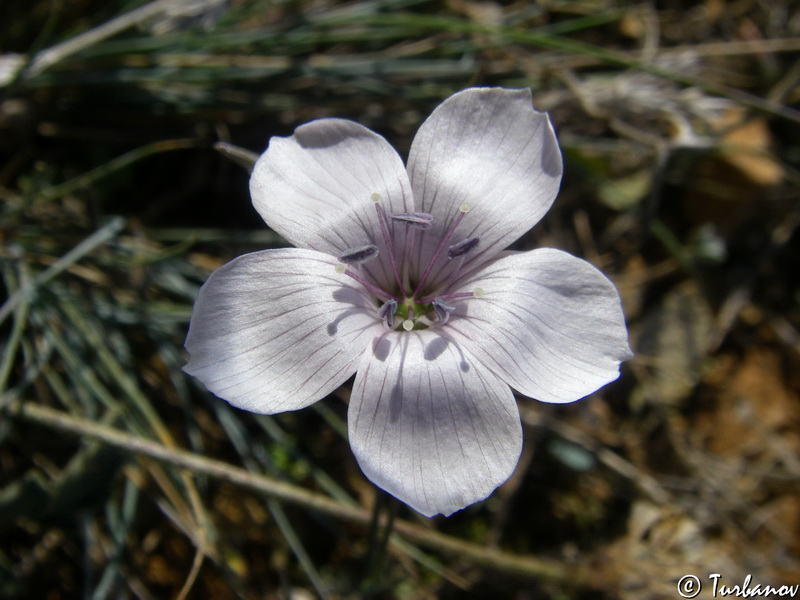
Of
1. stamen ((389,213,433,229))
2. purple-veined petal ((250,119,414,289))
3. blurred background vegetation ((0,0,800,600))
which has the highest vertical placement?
purple-veined petal ((250,119,414,289))

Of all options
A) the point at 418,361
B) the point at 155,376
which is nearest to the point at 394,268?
the point at 418,361

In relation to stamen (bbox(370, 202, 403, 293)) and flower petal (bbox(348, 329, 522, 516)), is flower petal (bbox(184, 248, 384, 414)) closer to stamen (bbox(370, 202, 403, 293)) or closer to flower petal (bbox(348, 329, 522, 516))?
flower petal (bbox(348, 329, 522, 516))

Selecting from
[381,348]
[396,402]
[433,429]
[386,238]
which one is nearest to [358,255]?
[386,238]

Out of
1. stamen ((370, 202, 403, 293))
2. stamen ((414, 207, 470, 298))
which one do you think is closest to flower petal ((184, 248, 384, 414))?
stamen ((370, 202, 403, 293))

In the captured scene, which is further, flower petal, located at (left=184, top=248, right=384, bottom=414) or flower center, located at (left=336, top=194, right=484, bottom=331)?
flower center, located at (left=336, top=194, right=484, bottom=331)

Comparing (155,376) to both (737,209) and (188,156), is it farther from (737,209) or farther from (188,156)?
(737,209)

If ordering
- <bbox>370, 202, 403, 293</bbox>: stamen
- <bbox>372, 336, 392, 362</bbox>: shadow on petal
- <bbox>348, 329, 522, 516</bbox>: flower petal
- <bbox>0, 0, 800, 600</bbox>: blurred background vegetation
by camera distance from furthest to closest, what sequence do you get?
<bbox>0, 0, 800, 600</bbox>: blurred background vegetation → <bbox>370, 202, 403, 293</bbox>: stamen → <bbox>372, 336, 392, 362</bbox>: shadow on petal → <bbox>348, 329, 522, 516</bbox>: flower petal

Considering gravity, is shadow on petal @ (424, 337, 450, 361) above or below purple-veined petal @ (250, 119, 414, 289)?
below
